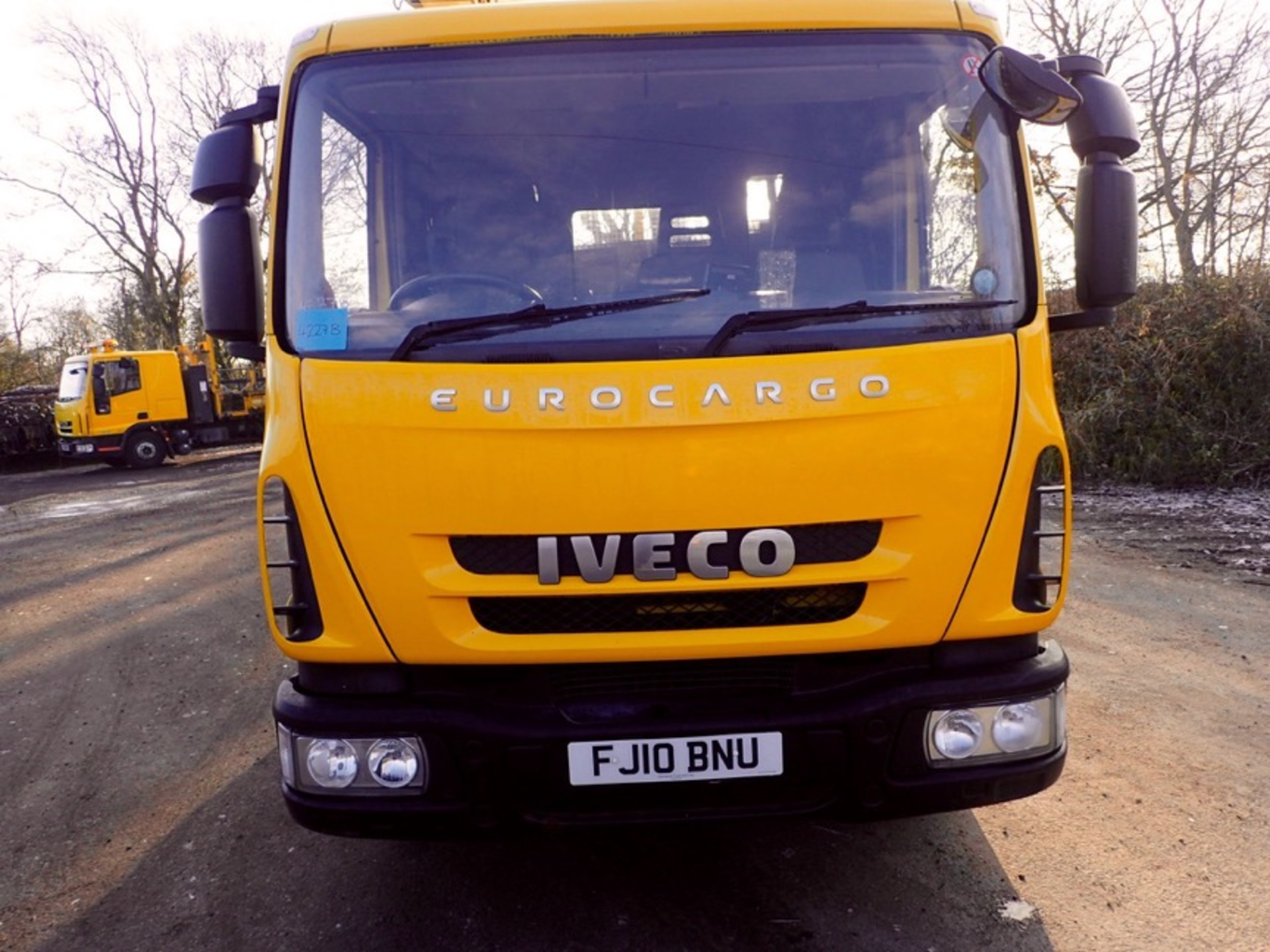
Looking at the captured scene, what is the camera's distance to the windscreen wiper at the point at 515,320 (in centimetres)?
244

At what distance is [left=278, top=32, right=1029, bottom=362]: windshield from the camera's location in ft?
8.34

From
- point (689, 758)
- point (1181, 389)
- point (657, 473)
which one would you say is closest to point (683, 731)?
point (689, 758)

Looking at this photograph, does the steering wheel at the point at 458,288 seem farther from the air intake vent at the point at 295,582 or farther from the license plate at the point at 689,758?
the license plate at the point at 689,758

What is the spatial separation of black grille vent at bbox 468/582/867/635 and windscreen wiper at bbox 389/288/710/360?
68 cm

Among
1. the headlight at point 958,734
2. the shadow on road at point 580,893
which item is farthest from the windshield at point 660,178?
the shadow on road at point 580,893

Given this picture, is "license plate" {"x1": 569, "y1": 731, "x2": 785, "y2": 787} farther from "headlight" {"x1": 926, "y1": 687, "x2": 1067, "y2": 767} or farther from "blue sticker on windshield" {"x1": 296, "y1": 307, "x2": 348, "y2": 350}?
"blue sticker on windshield" {"x1": 296, "y1": 307, "x2": 348, "y2": 350}

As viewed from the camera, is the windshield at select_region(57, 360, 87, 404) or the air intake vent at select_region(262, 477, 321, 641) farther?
the windshield at select_region(57, 360, 87, 404)

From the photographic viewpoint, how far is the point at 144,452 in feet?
70.2

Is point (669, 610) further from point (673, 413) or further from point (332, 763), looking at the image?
point (332, 763)

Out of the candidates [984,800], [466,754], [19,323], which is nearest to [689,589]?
[466,754]

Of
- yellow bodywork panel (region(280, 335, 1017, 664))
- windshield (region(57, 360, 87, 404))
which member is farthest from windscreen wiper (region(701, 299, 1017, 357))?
windshield (region(57, 360, 87, 404))

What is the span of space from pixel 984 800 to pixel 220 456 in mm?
23525

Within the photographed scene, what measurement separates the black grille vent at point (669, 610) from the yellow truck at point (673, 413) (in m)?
0.01

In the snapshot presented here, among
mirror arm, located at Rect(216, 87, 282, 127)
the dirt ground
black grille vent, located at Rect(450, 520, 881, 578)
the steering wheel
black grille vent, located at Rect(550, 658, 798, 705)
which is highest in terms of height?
mirror arm, located at Rect(216, 87, 282, 127)
